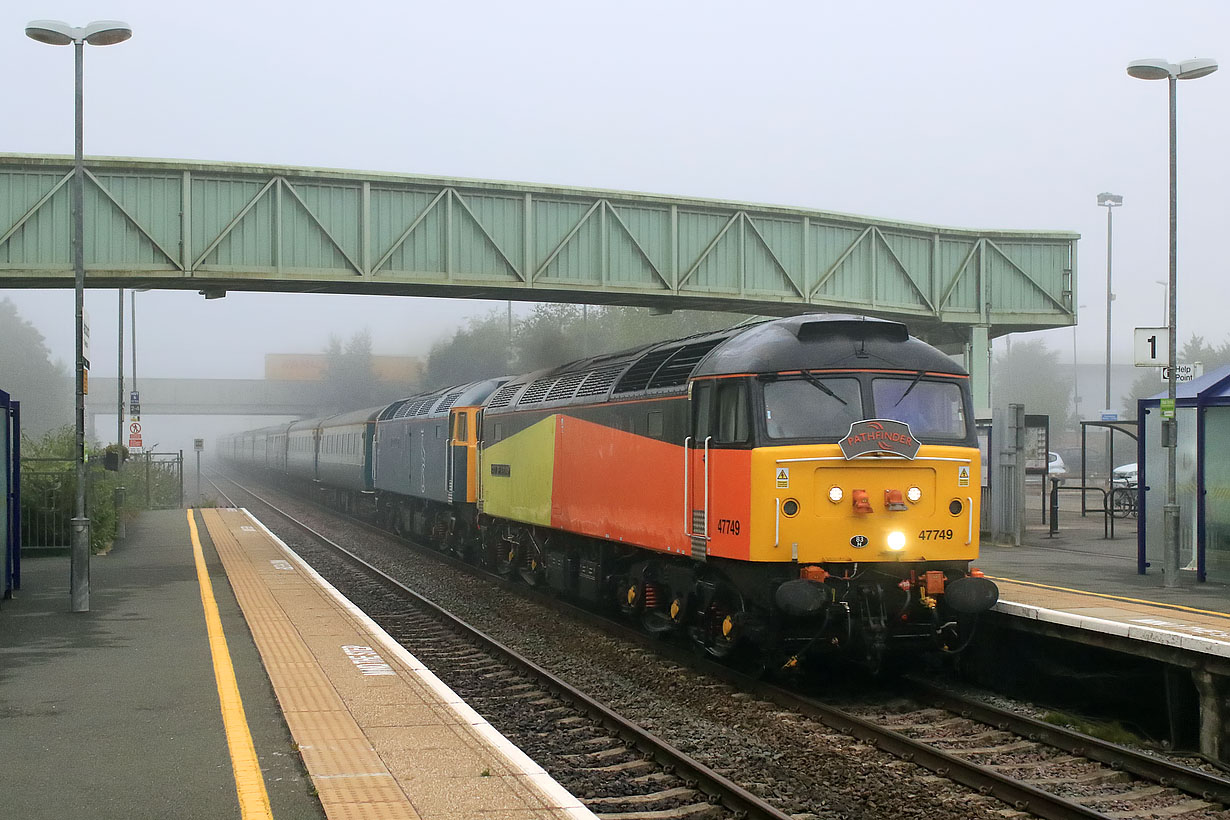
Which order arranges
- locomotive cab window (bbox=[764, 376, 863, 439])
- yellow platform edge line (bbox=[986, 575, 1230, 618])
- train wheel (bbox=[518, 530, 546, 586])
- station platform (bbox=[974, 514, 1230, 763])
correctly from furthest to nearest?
train wheel (bbox=[518, 530, 546, 586]), yellow platform edge line (bbox=[986, 575, 1230, 618]), locomotive cab window (bbox=[764, 376, 863, 439]), station platform (bbox=[974, 514, 1230, 763])

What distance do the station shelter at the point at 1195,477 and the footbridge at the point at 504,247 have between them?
7.37m

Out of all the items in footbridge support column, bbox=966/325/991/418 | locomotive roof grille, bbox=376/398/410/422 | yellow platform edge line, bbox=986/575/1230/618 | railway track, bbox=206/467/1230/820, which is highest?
footbridge support column, bbox=966/325/991/418

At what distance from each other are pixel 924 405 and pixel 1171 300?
8.09 m

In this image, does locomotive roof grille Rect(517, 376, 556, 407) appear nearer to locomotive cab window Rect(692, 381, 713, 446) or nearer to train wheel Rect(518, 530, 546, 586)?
train wheel Rect(518, 530, 546, 586)

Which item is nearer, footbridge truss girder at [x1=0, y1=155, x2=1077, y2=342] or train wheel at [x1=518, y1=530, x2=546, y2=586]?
train wheel at [x1=518, y1=530, x2=546, y2=586]

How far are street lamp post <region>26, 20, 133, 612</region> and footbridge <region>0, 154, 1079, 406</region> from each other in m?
4.23

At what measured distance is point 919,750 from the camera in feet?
27.2

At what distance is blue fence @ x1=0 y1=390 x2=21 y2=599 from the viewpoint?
1459 centimetres

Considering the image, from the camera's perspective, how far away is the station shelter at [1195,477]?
50.6 ft

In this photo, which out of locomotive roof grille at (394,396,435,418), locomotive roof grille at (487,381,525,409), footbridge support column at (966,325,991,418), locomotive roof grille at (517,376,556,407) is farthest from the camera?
locomotive roof grille at (394,396,435,418)

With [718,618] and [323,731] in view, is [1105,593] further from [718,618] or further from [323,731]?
[323,731]

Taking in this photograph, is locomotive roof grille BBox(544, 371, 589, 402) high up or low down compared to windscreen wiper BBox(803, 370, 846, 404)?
up

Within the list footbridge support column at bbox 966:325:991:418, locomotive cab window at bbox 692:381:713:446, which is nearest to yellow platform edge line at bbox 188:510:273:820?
locomotive cab window at bbox 692:381:713:446

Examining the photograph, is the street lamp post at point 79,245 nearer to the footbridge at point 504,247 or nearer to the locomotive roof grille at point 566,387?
the footbridge at point 504,247
